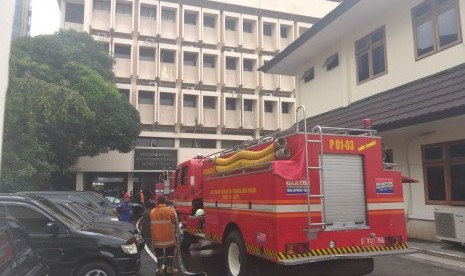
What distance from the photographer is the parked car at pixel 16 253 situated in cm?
375

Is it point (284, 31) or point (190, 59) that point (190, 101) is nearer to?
point (190, 59)

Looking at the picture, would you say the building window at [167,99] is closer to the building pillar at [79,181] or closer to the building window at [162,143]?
the building window at [162,143]

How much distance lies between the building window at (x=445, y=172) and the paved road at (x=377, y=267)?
2122 millimetres

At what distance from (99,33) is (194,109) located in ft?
33.6

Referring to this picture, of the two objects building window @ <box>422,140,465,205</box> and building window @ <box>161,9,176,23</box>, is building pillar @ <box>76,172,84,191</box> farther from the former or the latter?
building window @ <box>422,140,465,205</box>

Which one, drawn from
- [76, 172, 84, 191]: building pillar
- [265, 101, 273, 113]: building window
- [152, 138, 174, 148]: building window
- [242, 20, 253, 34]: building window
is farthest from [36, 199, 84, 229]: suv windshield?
[242, 20, 253, 34]: building window

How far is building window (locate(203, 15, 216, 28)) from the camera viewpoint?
3894 centimetres

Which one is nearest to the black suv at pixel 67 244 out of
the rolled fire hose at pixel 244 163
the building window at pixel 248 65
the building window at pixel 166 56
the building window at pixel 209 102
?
the rolled fire hose at pixel 244 163

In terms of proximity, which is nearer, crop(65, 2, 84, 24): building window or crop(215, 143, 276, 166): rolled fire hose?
crop(215, 143, 276, 166): rolled fire hose

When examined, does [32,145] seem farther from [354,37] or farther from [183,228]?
[354,37]

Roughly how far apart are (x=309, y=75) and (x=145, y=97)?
20.4m

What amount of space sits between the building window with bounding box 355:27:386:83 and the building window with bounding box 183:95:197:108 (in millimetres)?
23249

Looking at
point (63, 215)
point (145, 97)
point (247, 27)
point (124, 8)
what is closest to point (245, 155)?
point (63, 215)

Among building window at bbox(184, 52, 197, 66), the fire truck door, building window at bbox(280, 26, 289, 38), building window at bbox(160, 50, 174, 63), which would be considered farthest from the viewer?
building window at bbox(280, 26, 289, 38)
